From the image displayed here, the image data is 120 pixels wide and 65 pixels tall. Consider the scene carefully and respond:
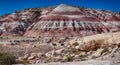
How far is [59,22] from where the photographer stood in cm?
12962

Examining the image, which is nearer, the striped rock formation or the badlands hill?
the striped rock formation

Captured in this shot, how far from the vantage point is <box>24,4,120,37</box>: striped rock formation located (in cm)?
12494

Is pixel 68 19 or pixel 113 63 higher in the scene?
pixel 68 19

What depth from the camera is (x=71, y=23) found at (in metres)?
129

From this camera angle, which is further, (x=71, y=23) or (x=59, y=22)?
(x=59, y=22)

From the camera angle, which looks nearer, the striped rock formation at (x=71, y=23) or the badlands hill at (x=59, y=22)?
the striped rock formation at (x=71, y=23)

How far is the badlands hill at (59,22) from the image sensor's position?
125625mm

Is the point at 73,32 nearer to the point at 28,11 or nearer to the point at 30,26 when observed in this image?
the point at 30,26

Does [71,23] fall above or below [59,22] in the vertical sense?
below

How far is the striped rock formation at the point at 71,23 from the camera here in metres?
125

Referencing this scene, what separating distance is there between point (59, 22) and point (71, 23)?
439cm

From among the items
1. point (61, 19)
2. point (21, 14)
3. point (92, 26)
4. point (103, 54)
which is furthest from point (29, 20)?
point (103, 54)

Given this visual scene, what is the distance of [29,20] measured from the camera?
139625mm

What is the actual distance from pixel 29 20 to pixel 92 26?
25569 millimetres
